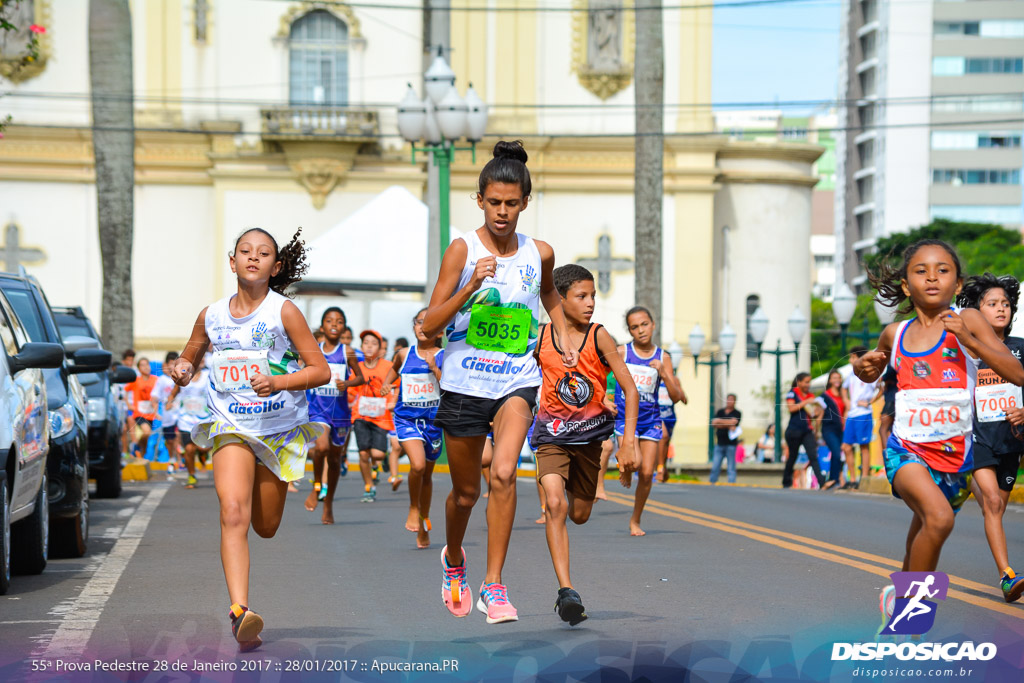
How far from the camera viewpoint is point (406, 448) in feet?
42.9

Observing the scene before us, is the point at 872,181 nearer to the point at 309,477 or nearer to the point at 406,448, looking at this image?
the point at 309,477

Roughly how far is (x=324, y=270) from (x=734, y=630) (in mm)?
20349

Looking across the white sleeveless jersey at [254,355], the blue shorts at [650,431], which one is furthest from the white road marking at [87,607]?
the blue shorts at [650,431]

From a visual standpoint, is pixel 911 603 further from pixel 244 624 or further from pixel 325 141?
pixel 325 141

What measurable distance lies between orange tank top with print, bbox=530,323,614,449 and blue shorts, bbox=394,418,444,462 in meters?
3.80

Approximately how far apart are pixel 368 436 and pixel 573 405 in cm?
922

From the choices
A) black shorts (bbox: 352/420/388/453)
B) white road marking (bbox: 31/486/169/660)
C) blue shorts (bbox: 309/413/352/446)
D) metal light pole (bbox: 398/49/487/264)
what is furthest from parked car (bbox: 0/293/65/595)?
metal light pole (bbox: 398/49/487/264)

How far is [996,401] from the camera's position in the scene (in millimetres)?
9633

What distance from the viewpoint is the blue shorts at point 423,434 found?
12898mm

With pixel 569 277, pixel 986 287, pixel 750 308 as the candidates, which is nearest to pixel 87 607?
pixel 569 277

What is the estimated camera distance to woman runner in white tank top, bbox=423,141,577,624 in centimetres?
741

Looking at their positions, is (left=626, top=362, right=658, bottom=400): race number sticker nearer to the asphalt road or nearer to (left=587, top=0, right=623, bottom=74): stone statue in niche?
the asphalt road

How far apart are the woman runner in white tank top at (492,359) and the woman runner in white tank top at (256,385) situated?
0.62 m

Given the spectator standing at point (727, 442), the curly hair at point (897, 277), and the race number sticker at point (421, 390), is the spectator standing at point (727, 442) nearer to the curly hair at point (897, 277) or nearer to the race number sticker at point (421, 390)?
the race number sticker at point (421, 390)
